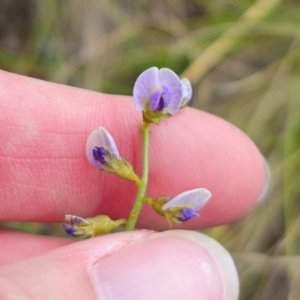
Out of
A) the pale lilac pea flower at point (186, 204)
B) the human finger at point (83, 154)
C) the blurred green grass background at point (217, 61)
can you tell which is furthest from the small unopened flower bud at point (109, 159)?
the blurred green grass background at point (217, 61)

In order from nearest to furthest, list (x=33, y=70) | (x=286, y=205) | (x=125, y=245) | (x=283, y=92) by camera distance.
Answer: (x=125, y=245) < (x=286, y=205) < (x=283, y=92) < (x=33, y=70)

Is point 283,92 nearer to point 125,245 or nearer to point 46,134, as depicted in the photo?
point 46,134

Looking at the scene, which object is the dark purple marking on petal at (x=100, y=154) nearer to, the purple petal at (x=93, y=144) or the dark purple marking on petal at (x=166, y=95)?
the purple petal at (x=93, y=144)

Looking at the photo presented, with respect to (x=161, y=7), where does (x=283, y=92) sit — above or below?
below

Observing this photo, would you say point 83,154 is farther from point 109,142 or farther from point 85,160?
point 109,142

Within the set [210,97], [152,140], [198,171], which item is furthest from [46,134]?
[210,97]

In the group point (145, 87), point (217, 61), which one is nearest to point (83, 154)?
point (145, 87)
